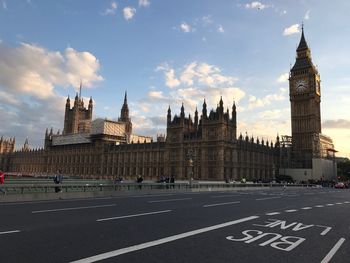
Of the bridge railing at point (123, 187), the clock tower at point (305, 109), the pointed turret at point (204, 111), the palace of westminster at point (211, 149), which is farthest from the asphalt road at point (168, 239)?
the clock tower at point (305, 109)

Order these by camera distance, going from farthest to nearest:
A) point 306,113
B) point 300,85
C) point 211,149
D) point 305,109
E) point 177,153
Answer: point 300,85
point 305,109
point 306,113
point 177,153
point 211,149

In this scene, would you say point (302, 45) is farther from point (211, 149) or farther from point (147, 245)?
point (147, 245)

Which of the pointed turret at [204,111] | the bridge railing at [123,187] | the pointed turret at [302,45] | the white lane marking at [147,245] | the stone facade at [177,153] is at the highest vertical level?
the pointed turret at [302,45]

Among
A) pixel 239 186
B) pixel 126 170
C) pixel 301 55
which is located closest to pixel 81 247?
pixel 239 186

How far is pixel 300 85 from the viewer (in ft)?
354

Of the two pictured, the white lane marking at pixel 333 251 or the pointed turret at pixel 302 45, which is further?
the pointed turret at pixel 302 45

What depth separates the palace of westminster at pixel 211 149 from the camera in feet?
277

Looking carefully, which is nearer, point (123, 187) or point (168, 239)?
point (168, 239)

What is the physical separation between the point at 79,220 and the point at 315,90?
105640 millimetres

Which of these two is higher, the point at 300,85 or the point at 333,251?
the point at 300,85

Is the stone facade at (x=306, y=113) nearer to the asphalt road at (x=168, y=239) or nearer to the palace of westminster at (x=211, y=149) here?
the palace of westminster at (x=211, y=149)

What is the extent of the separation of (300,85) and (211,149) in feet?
143

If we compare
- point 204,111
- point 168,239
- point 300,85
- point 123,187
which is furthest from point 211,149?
point 168,239

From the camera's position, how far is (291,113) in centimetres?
10819
